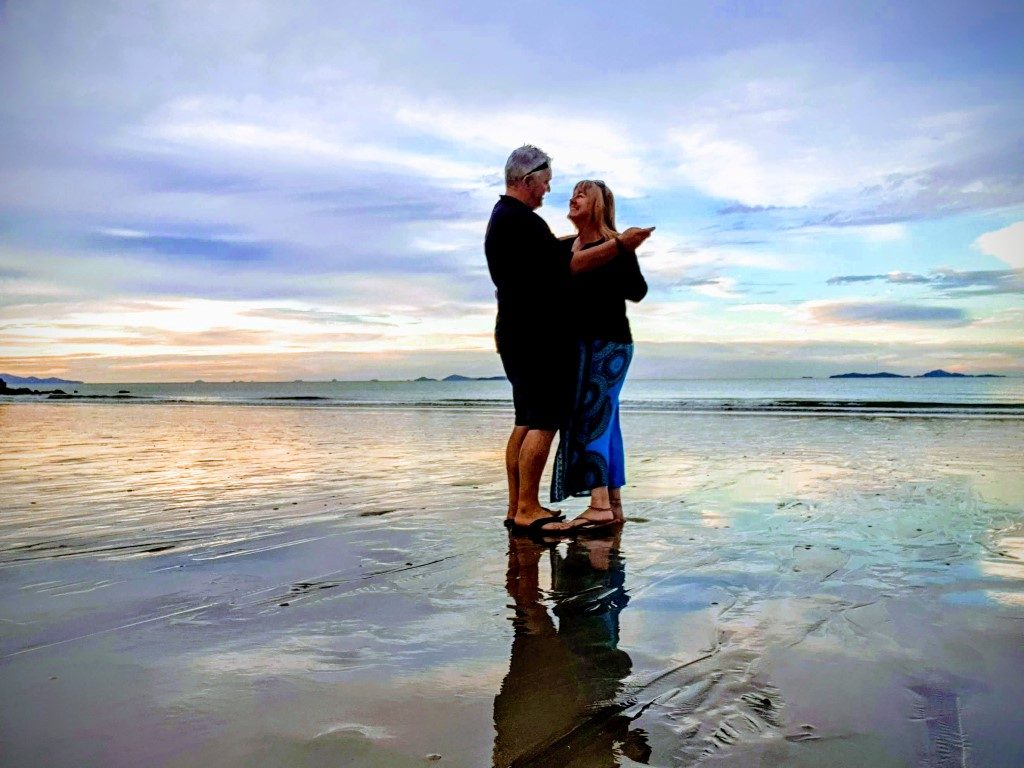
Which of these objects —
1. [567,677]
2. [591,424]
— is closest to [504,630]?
[567,677]

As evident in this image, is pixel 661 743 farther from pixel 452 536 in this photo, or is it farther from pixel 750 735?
pixel 452 536

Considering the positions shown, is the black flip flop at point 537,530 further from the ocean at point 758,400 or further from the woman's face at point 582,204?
the ocean at point 758,400

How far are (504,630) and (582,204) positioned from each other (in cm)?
293

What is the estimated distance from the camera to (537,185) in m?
4.74

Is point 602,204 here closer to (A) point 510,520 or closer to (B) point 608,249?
(B) point 608,249

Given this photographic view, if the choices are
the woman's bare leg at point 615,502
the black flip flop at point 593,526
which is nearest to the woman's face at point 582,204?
the woman's bare leg at point 615,502

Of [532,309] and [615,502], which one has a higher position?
[532,309]

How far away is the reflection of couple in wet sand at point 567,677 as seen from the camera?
1.84m

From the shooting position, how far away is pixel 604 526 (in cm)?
476

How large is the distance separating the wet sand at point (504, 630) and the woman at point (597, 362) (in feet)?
1.32

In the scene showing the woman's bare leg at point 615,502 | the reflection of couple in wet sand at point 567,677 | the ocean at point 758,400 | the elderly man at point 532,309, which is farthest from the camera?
the ocean at point 758,400

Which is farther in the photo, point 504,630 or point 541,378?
point 541,378

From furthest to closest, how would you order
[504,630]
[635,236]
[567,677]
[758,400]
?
1. [758,400]
2. [635,236]
3. [504,630]
4. [567,677]

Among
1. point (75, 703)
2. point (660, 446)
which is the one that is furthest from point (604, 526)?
point (660, 446)
